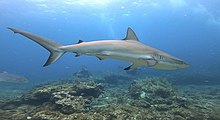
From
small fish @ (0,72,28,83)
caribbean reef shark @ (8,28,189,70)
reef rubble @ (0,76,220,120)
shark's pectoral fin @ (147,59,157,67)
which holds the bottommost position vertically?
reef rubble @ (0,76,220,120)

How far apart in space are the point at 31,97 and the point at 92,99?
284cm

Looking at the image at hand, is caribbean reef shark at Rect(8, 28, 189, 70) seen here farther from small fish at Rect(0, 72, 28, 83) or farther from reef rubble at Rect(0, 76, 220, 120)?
small fish at Rect(0, 72, 28, 83)

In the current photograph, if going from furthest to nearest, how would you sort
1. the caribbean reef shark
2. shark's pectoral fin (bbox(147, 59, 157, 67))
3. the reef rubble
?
the reef rubble
the caribbean reef shark
shark's pectoral fin (bbox(147, 59, 157, 67))

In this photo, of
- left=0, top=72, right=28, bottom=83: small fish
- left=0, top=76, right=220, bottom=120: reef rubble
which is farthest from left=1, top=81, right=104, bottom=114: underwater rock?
left=0, top=72, right=28, bottom=83: small fish

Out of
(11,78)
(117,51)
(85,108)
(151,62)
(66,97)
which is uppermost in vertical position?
(117,51)

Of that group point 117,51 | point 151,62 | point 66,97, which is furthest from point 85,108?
point 151,62

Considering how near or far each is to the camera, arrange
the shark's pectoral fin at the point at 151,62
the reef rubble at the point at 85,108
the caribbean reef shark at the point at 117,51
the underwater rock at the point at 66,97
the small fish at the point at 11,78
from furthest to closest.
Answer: the small fish at the point at 11,78
the underwater rock at the point at 66,97
the reef rubble at the point at 85,108
the caribbean reef shark at the point at 117,51
the shark's pectoral fin at the point at 151,62

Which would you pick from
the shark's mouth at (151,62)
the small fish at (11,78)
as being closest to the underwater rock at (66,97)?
the small fish at (11,78)

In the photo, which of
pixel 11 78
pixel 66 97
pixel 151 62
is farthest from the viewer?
pixel 11 78

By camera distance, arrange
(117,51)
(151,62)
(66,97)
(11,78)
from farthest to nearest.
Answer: (11,78) < (66,97) < (117,51) < (151,62)

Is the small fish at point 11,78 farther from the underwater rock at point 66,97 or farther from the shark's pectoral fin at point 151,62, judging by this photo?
the shark's pectoral fin at point 151,62

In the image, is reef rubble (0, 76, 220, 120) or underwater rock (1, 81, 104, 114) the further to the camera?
underwater rock (1, 81, 104, 114)

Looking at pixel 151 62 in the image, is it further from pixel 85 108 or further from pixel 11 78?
pixel 11 78

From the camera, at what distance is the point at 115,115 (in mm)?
8734
